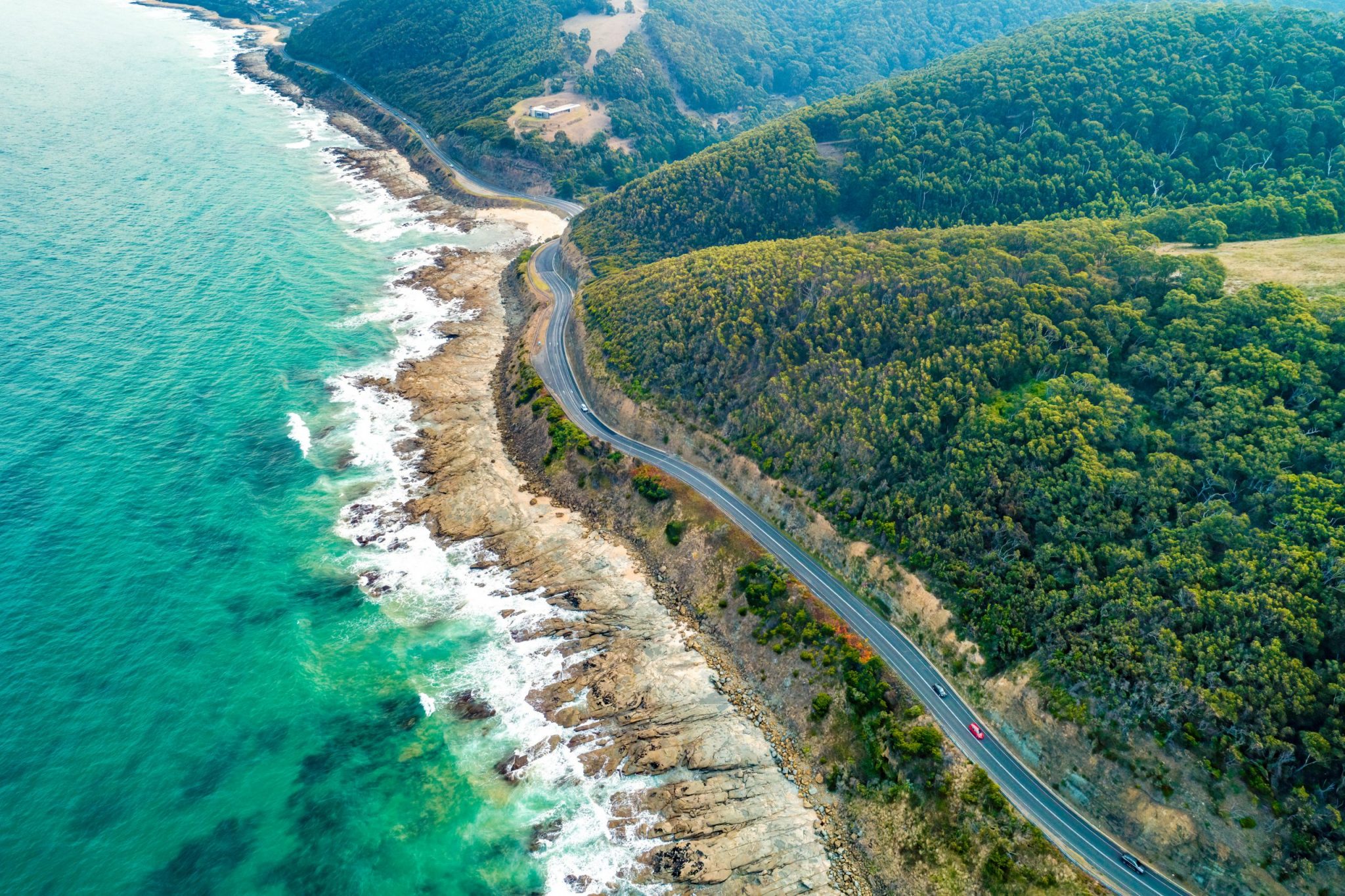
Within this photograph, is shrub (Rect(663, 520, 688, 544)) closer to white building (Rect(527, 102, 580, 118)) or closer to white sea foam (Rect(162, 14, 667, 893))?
white sea foam (Rect(162, 14, 667, 893))

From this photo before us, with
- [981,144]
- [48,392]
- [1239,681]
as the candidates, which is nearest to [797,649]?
[1239,681]

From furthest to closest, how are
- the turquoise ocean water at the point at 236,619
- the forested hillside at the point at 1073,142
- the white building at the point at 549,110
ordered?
the white building at the point at 549,110, the forested hillside at the point at 1073,142, the turquoise ocean water at the point at 236,619

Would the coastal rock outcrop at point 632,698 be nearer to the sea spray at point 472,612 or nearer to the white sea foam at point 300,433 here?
the sea spray at point 472,612

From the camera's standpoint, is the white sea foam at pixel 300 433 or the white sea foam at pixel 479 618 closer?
the white sea foam at pixel 479 618

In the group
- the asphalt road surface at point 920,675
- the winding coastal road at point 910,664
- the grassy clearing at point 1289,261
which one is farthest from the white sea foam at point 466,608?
the grassy clearing at point 1289,261

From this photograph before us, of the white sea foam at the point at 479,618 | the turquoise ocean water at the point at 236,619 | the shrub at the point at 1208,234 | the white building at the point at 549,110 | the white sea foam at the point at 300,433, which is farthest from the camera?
the white building at the point at 549,110

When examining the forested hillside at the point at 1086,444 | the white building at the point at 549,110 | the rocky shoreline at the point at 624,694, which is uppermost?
the white building at the point at 549,110

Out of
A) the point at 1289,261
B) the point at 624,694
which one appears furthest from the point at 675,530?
the point at 1289,261
